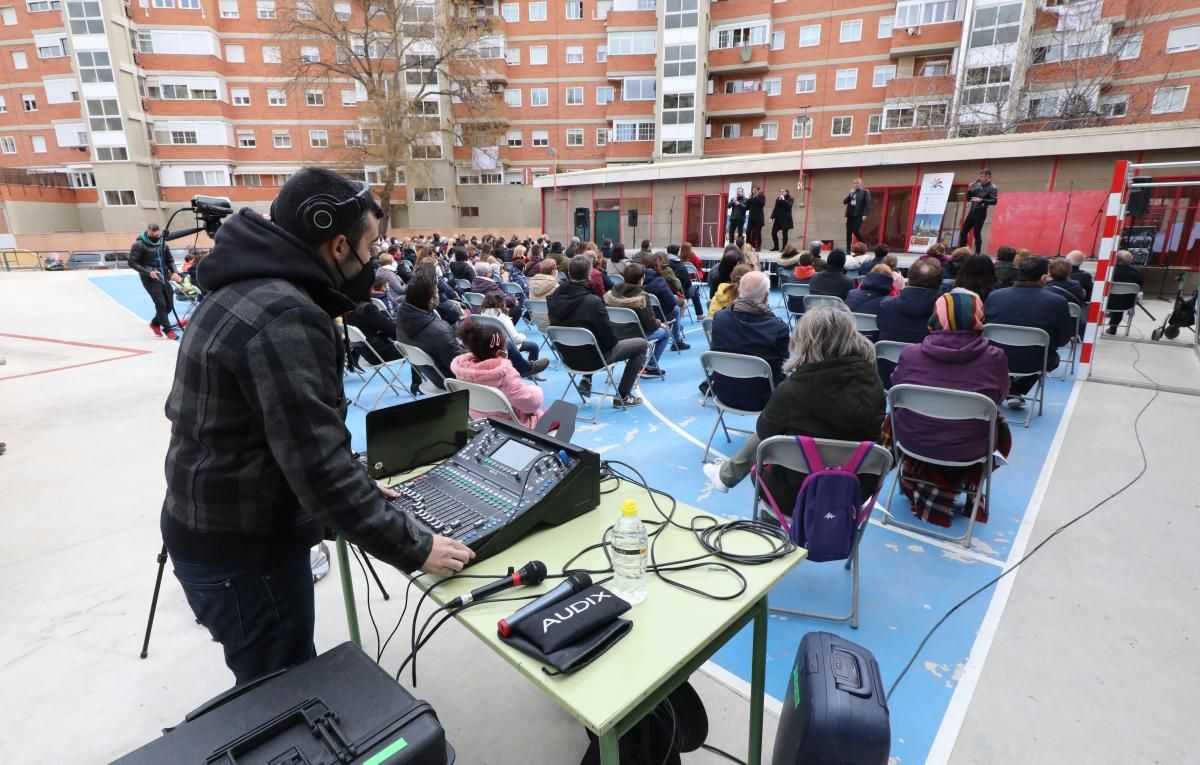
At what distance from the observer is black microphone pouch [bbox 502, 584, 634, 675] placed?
122 cm

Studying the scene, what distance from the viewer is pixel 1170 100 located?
23.5 metres

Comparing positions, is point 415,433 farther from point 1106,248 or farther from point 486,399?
point 1106,248

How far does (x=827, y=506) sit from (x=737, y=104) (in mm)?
33652

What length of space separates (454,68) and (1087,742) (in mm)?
34086

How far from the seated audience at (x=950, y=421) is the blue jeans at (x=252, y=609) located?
3152 mm

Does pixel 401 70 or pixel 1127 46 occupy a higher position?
pixel 401 70

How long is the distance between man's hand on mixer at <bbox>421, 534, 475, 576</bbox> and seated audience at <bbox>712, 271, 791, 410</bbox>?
10.4 feet

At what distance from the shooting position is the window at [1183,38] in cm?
2261

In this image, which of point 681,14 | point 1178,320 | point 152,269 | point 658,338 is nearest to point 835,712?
point 658,338

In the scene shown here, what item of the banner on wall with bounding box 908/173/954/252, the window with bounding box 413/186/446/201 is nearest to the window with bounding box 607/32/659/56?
the window with bounding box 413/186/446/201

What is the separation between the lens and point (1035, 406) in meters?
5.64

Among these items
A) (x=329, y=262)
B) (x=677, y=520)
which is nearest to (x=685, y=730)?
(x=677, y=520)

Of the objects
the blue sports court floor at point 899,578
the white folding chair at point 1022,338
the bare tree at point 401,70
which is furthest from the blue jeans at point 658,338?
the bare tree at point 401,70

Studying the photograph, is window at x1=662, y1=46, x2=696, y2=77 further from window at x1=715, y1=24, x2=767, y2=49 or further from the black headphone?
the black headphone
